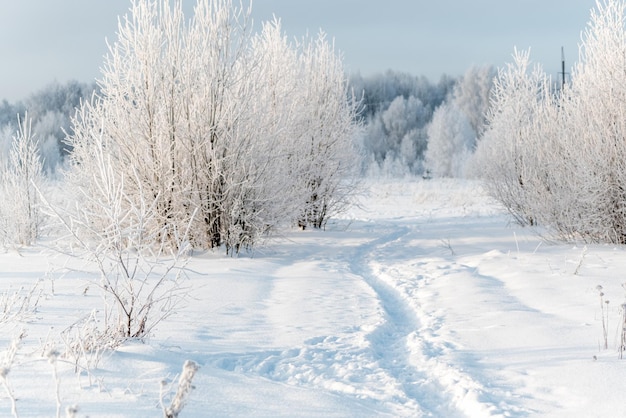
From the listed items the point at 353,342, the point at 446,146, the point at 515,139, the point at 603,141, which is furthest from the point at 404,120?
the point at 353,342

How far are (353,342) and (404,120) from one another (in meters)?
62.4

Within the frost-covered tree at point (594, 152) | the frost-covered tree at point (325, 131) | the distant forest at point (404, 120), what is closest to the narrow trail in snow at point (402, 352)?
the frost-covered tree at point (594, 152)

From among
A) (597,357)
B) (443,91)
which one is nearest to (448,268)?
(597,357)

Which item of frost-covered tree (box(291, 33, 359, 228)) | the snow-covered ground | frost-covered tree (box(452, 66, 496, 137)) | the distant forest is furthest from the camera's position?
frost-covered tree (box(452, 66, 496, 137))

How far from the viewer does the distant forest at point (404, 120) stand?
49125 mm

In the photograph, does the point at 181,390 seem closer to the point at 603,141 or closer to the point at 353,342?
the point at 353,342

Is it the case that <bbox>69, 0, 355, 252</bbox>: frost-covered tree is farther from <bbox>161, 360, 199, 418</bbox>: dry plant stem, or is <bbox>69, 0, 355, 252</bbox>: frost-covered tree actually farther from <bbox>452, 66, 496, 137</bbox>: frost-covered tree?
<bbox>452, 66, 496, 137</bbox>: frost-covered tree

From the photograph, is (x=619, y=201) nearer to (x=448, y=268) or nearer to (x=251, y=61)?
(x=448, y=268)

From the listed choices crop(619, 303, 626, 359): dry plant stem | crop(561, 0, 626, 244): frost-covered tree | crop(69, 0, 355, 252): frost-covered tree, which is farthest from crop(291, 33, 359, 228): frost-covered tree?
crop(619, 303, 626, 359): dry plant stem

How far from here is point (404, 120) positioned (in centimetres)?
6531

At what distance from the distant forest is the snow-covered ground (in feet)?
131

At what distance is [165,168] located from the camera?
9.12m

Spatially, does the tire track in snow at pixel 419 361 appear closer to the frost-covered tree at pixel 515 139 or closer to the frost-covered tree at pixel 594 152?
the frost-covered tree at pixel 594 152

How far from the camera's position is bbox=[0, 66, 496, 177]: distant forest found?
49125mm
